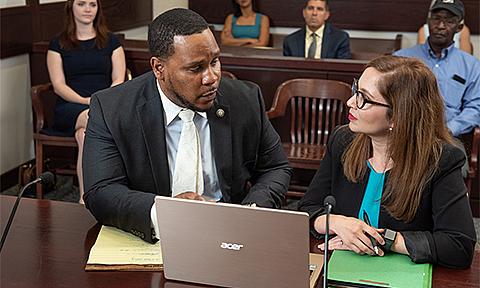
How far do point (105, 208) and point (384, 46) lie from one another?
469 cm

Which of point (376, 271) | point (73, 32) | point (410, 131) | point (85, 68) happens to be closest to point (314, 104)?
point (85, 68)

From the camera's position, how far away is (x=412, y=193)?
1.73 meters

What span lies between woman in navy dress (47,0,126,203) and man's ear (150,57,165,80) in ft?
6.79

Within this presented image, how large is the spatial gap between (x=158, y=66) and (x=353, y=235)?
0.67 metres

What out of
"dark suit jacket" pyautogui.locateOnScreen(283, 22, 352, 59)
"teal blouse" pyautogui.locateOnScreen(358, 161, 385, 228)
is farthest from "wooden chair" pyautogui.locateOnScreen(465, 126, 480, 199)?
"teal blouse" pyautogui.locateOnScreen(358, 161, 385, 228)

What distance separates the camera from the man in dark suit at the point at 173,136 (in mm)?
1738

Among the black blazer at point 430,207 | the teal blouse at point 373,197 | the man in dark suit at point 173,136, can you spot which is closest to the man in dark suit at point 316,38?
the man in dark suit at point 173,136

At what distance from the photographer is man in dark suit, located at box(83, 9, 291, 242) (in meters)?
1.74

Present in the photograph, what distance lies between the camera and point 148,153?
1.88 m

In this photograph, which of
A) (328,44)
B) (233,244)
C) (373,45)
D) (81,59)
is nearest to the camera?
(233,244)

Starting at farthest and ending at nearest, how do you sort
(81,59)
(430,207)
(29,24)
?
(29,24)
(81,59)
(430,207)

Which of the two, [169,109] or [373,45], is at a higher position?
[169,109]

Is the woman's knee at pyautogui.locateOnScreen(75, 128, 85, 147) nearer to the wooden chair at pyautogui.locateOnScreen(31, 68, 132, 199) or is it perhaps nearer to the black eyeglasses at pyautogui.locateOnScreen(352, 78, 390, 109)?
the wooden chair at pyautogui.locateOnScreen(31, 68, 132, 199)

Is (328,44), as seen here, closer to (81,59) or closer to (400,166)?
(81,59)
